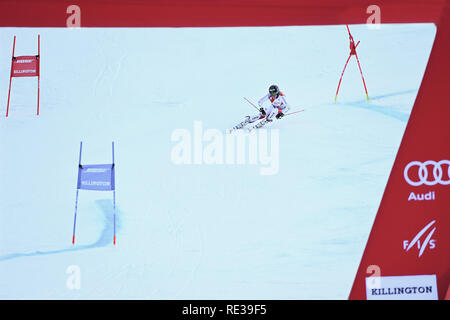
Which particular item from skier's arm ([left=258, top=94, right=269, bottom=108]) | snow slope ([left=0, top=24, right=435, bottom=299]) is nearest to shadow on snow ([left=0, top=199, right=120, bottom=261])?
snow slope ([left=0, top=24, right=435, bottom=299])

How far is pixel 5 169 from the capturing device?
2072mm

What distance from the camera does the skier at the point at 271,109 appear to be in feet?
6.97

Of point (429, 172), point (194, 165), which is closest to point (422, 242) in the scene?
point (429, 172)

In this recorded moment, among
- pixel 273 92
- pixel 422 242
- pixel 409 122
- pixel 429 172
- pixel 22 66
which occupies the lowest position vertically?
pixel 422 242

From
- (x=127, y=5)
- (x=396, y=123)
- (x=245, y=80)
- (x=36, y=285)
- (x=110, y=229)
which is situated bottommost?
(x=36, y=285)

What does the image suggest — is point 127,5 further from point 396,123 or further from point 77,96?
point 396,123

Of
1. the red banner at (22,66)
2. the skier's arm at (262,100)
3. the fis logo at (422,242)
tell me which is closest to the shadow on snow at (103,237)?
the red banner at (22,66)

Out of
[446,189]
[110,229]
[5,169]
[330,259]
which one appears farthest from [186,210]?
[446,189]

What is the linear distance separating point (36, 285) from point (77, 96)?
2.53 ft

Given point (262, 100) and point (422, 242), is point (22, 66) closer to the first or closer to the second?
point (262, 100)

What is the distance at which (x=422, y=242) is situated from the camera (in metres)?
2.16

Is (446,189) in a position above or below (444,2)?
below

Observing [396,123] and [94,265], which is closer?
[94,265]

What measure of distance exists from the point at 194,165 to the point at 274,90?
456 mm
